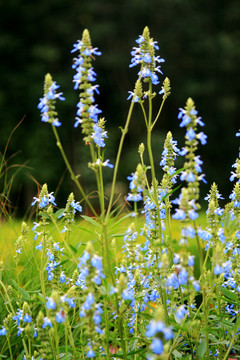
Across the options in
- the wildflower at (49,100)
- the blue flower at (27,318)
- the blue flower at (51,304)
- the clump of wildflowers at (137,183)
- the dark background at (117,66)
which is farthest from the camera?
the dark background at (117,66)

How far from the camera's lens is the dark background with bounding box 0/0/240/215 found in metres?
21.5

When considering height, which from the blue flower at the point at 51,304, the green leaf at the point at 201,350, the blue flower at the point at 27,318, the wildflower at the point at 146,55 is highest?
the wildflower at the point at 146,55

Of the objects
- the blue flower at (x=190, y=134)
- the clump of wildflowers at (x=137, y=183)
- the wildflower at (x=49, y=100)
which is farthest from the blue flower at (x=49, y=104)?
the blue flower at (x=190, y=134)

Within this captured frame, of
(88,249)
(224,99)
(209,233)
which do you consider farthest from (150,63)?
(224,99)

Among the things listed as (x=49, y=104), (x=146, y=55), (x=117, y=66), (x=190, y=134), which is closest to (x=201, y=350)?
(x=190, y=134)

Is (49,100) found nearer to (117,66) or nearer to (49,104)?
(49,104)

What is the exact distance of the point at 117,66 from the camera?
22.4m

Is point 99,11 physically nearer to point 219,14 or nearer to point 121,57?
point 121,57

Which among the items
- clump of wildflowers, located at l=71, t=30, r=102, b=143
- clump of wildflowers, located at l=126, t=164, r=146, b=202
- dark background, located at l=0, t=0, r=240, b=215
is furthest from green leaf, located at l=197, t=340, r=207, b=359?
dark background, located at l=0, t=0, r=240, b=215

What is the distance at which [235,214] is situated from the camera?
2.76 m

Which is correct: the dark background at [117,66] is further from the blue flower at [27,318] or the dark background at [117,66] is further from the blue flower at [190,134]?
the blue flower at [190,134]

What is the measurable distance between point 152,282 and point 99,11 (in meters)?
22.0

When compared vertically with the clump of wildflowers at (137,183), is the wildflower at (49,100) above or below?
above

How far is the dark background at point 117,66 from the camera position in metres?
21.5
